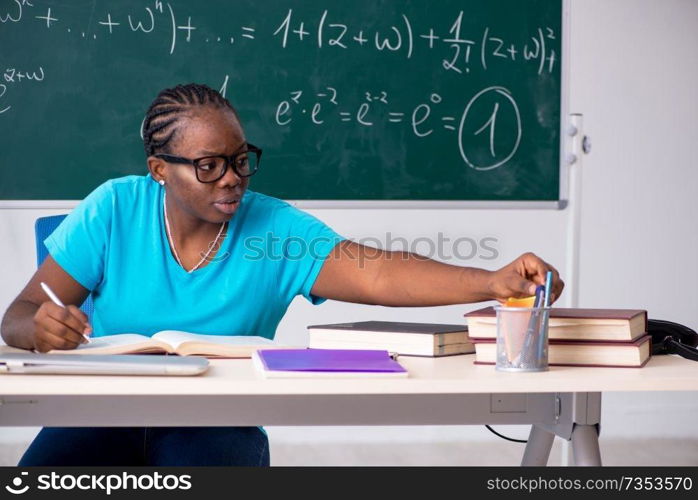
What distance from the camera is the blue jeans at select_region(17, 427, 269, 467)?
1.36m

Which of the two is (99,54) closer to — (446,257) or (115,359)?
(446,257)

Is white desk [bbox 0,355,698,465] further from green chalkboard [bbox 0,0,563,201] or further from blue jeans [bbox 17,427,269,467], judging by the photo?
green chalkboard [bbox 0,0,563,201]

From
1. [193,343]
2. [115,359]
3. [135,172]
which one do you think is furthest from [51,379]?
[135,172]

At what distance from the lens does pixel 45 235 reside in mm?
1925

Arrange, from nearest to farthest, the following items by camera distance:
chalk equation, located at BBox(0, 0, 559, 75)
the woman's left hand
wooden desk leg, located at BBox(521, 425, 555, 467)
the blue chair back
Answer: the woman's left hand, wooden desk leg, located at BBox(521, 425, 555, 467), the blue chair back, chalk equation, located at BBox(0, 0, 559, 75)

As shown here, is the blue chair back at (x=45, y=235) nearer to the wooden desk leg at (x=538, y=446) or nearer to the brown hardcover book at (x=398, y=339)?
the brown hardcover book at (x=398, y=339)

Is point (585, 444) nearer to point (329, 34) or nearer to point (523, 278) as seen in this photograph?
point (523, 278)

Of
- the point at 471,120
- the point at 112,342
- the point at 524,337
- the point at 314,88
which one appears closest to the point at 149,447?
the point at 112,342

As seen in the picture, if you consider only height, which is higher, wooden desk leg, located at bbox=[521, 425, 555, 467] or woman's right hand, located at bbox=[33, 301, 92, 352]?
woman's right hand, located at bbox=[33, 301, 92, 352]

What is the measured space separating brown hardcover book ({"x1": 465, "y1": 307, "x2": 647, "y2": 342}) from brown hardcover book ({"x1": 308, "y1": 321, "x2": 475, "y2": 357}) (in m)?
0.09

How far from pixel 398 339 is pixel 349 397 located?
0.48 ft

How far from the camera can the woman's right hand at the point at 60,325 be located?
128 centimetres

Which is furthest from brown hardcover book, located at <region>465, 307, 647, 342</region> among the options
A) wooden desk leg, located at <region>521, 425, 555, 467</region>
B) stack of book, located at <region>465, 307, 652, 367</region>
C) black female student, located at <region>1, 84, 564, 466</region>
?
wooden desk leg, located at <region>521, 425, 555, 467</region>

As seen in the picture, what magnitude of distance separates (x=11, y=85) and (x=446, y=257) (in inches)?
67.2
